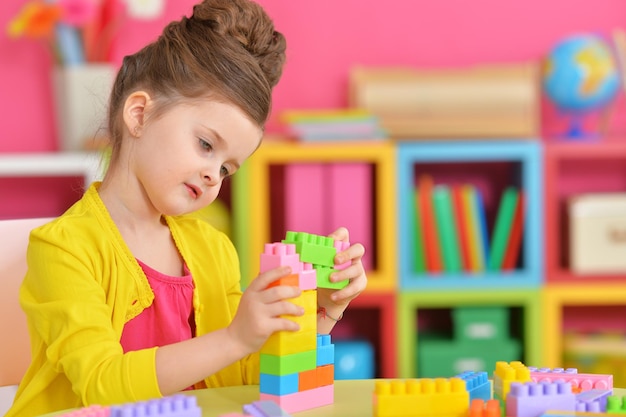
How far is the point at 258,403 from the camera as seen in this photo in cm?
96

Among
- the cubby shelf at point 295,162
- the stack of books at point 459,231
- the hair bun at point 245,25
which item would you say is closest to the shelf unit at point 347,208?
the cubby shelf at point 295,162

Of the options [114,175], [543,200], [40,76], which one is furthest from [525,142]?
[114,175]

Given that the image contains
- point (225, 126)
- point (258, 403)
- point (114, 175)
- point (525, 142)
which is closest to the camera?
point (258, 403)

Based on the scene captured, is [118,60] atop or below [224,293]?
atop

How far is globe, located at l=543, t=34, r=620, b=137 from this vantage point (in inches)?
104

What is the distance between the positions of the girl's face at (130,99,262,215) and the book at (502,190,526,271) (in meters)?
1.49

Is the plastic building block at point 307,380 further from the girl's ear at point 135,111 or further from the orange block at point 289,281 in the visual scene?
the girl's ear at point 135,111

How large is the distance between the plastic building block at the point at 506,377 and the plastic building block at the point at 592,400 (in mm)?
54

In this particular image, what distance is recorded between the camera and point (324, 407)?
104 centimetres

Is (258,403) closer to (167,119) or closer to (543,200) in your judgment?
(167,119)

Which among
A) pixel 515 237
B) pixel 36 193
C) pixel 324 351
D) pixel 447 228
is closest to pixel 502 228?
pixel 515 237

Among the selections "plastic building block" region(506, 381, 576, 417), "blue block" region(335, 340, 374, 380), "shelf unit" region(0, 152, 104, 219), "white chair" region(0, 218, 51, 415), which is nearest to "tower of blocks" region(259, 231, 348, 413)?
"plastic building block" region(506, 381, 576, 417)

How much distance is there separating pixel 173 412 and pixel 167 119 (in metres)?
0.49

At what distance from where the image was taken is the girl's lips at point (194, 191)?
1251 mm
